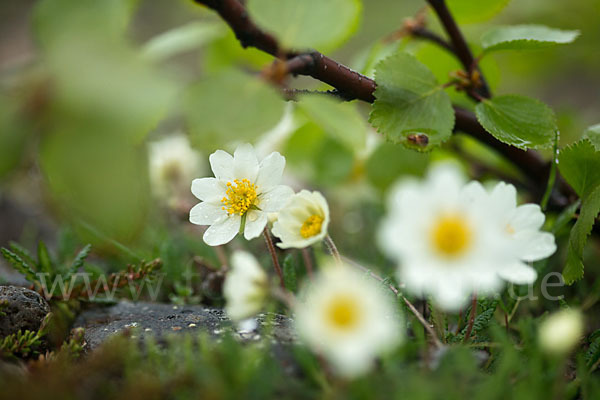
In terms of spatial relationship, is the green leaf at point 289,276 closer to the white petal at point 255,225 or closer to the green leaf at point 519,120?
the white petal at point 255,225

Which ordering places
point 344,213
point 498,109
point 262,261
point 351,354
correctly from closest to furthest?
1. point 351,354
2. point 498,109
3. point 262,261
4. point 344,213

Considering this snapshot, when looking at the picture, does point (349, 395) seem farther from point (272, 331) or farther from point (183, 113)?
point (183, 113)

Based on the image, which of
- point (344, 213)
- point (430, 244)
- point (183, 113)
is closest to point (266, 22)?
point (183, 113)

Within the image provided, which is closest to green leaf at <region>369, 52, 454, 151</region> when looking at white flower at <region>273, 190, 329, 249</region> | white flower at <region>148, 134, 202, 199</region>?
white flower at <region>273, 190, 329, 249</region>

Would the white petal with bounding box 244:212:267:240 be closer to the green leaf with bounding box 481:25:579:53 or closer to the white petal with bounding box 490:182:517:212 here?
the white petal with bounding box 490:182:517:212

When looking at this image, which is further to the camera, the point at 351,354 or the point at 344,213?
the point at 344,213

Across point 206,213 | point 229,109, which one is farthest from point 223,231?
point 229,109
